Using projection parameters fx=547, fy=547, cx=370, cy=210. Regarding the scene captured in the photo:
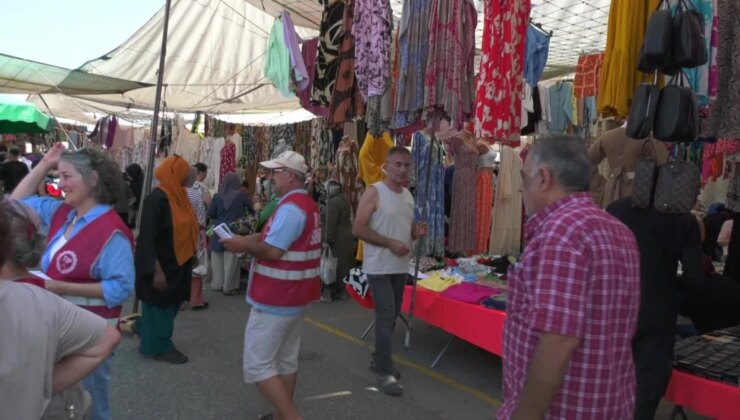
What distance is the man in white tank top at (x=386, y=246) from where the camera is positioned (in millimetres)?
4488

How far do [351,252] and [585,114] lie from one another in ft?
13.1

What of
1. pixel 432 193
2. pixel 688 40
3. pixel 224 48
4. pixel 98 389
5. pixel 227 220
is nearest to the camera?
pixel 688 40

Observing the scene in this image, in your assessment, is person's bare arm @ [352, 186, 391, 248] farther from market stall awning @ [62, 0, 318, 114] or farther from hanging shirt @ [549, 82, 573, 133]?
hanging shirt @ [549, 82, 573, 133]

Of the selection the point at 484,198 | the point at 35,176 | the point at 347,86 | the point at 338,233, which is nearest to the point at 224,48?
the point at 338,233

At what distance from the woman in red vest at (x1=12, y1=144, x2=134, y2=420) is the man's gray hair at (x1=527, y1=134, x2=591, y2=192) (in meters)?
2.09

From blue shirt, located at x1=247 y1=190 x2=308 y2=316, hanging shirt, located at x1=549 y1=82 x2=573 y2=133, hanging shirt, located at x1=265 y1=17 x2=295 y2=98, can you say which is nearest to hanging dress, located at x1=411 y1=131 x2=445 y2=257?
hanging shirt, located at x1=549 y1=82 x2=573 y2=133

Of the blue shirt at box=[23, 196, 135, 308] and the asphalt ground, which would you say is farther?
the asphalt ground

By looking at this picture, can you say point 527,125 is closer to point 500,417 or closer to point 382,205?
point 382,205

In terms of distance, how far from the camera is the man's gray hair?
1798mm

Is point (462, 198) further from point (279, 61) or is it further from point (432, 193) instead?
point (279, 61)

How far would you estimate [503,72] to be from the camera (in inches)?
177

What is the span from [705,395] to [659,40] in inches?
78.8

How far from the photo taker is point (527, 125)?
776 centimetres

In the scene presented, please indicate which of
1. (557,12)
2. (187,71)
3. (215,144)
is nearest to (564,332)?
(557,12)
